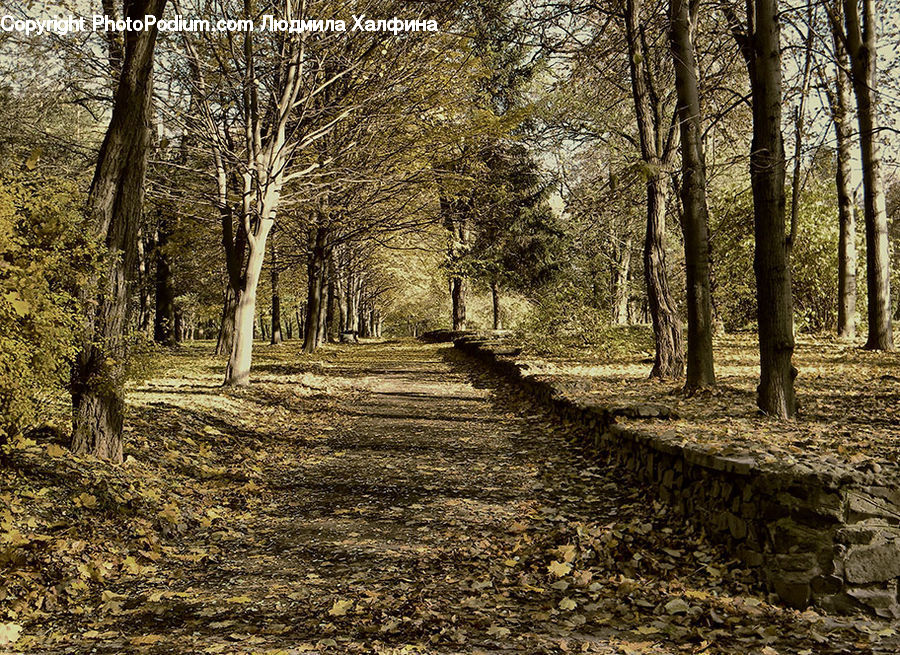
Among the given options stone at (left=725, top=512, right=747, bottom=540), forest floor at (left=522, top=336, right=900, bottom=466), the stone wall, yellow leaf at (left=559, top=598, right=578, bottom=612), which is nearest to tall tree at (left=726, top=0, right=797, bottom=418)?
forest floor at (left=522, top=336, right=900, bottom=466)

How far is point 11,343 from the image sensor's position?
14.4ft

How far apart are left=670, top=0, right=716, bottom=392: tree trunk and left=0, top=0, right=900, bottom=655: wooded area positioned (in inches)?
1.7

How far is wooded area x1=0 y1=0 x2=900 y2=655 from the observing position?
430 centimetres

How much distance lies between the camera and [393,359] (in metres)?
24.2

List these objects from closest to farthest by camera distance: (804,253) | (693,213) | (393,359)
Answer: (693,213)
(804,253)
(393,359)

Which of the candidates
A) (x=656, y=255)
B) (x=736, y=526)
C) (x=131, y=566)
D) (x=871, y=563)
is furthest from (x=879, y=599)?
(x=656, y=255)

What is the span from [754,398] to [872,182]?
7827 mm

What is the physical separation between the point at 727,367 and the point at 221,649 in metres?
10.8

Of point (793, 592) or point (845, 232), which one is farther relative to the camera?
point (845, 232)

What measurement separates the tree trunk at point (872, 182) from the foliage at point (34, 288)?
13.6m

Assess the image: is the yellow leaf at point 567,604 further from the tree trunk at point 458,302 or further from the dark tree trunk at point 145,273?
the tree trunk at point 458,302

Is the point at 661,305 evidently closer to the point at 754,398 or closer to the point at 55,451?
the point at 754,398

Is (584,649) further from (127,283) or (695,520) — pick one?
(127,283)

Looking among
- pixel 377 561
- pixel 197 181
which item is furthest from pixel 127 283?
pixel 197 181
